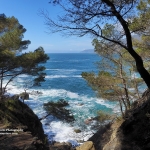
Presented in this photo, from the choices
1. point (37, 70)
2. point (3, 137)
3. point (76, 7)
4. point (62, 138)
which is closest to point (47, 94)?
point (62, 138)

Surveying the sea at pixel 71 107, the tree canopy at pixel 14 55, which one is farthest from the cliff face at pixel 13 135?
the sea at pixel 71 107

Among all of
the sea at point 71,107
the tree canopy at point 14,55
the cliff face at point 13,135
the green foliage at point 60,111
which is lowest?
the sea at point 71,107

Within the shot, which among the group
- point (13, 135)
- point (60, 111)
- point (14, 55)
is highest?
point (14, 55)

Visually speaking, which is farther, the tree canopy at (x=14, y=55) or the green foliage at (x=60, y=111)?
the green foliage at (x=60, y=111)

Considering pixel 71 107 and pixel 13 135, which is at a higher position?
pixel 13 135

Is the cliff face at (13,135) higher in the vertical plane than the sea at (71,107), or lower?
higher

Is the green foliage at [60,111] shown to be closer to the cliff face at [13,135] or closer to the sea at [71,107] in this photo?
the sea at [71,107]

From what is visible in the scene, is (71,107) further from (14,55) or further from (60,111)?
(14,55)

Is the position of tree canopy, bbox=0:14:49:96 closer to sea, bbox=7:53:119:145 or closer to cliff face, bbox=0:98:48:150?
cliff face, bbox=0:98:48:150

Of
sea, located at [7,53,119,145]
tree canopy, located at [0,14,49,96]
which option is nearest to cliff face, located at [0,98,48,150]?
tree canopy, located at [0,14,49,96]

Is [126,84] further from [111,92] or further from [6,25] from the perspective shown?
[6,25]

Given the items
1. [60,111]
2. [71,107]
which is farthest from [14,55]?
[71,107]

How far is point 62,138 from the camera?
17.3m

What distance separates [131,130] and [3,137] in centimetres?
400
